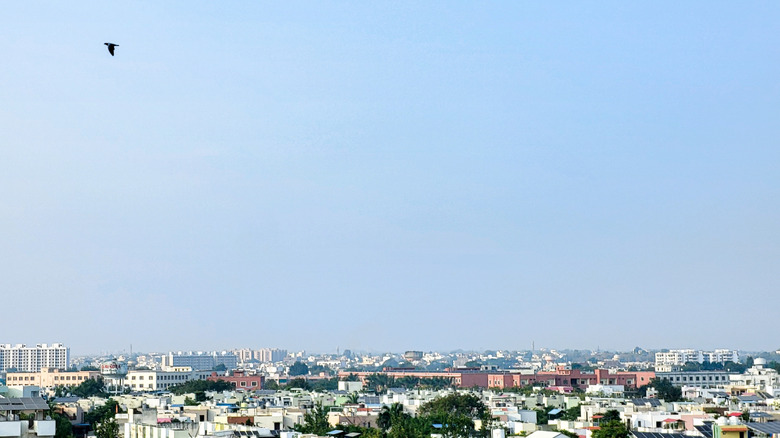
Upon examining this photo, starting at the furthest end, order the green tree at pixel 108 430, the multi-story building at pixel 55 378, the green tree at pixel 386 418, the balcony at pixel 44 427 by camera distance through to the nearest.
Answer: the multi-story building at pixel 55 378 < the green tree at pixel 386 418 < the green tree at pixel 108 430 < the balcony at pixel 44 427

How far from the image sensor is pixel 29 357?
583 ft

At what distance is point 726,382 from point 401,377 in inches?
1191

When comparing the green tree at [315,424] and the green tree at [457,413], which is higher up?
the green tree at [315,424]

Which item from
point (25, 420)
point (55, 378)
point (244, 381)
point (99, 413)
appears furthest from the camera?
point (55, 378)

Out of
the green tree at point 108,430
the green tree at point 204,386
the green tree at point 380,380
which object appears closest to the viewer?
the green tree at point 108,430

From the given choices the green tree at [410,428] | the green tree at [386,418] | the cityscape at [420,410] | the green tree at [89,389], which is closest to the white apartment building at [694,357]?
the cityscape at [420,410]

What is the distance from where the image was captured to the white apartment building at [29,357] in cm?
17675

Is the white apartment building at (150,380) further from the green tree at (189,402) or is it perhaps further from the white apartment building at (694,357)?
the white apartment building at (694,357)

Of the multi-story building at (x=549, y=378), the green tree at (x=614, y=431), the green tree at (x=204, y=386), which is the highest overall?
the green tree at (x=614, y=431)

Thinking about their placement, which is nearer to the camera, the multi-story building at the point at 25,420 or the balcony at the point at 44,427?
the multi-story building at the point at 25,420

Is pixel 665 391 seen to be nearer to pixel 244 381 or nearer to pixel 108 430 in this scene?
pixel 244 381

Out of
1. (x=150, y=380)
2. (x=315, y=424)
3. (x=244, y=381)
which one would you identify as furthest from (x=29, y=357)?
(x=315, y=424)

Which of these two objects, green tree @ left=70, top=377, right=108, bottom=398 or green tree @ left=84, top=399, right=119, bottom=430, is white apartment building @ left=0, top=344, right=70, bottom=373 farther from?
green tree @ left=84, top=399, right=119, bottom=430

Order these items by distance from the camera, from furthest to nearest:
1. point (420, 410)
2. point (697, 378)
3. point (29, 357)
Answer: point (29, 357)
point (697, 378)
point (420, 410)
